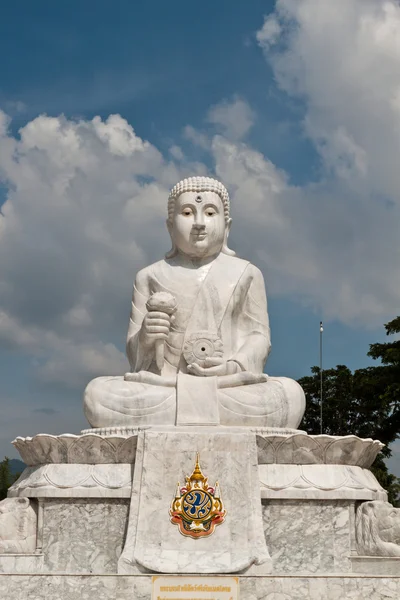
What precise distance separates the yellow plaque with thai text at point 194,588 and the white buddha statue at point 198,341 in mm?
2155

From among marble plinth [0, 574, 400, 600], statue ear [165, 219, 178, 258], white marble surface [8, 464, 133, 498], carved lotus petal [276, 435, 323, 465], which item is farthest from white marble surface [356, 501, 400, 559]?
statue ear [165, 219, 178, 258]

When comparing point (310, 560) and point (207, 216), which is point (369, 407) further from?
point (310, 560)

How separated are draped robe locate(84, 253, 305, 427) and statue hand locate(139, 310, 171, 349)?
0.27 m

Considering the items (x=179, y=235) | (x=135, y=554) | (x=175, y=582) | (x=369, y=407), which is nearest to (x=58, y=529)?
(x=135, y=554)

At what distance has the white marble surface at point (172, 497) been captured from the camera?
8.27 m

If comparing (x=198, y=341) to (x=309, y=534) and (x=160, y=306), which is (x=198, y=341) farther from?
(x=309, y=534)

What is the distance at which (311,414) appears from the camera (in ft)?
93.5

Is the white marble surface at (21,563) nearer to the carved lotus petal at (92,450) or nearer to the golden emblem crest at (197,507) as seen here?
the carved lotus petal at (92,450)

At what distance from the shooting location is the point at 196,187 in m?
11.3

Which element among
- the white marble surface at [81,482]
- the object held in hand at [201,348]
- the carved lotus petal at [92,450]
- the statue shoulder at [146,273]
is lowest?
the white marble surface at [81,482]

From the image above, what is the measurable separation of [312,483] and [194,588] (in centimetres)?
191

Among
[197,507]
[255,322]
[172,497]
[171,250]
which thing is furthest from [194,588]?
[171,250]

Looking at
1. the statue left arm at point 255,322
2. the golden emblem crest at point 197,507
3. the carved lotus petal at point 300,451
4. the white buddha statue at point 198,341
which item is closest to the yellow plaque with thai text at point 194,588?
the golden emblem crest at point 197,507

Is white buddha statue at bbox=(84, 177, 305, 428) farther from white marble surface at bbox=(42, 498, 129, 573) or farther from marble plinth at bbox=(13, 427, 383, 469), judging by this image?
white marble surface at bbox=(42, 498, 129, 573)
